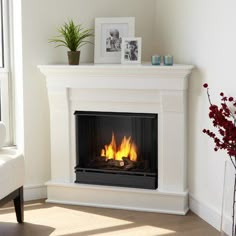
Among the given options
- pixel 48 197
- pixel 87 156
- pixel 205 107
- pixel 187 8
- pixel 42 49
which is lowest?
pixel 48 197

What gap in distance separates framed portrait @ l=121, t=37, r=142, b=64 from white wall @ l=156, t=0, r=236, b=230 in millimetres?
292

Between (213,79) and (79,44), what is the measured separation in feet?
3.98

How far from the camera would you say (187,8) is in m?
3.75

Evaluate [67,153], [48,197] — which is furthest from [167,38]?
[48,197]

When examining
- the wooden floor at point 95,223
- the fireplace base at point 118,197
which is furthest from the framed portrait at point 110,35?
the wooden floor at point 95,223

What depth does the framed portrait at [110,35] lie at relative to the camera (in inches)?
160

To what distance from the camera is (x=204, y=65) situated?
3.54m

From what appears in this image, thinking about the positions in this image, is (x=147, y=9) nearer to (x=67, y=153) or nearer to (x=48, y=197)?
(x=67, y=153)

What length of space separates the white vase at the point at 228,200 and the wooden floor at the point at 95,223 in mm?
515

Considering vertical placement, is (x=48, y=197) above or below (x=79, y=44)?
below

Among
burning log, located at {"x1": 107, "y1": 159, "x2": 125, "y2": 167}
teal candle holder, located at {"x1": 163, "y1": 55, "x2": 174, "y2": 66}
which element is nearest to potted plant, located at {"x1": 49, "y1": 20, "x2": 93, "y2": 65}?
teal candle holder, located at {"x1": 163, "y1": 55, "x2": 174, "y2": 66}

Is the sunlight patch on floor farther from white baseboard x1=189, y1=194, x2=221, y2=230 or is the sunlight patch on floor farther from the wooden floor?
white baseboard x1=189, y1=194, x2=221, y2=230

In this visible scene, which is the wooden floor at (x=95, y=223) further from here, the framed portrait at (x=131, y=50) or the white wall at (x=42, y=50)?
the framed portrait at (x=131, y=50)

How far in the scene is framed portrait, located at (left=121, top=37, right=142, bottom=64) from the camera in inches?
155
